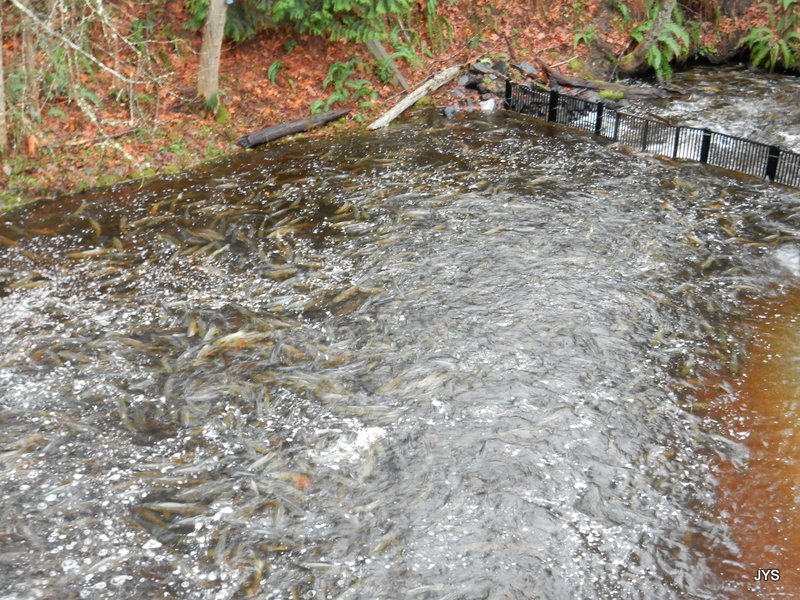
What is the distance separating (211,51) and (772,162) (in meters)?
13.1

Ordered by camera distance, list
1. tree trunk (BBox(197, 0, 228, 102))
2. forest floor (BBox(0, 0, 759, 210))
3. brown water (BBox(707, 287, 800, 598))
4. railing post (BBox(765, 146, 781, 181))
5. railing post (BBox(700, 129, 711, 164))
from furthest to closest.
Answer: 1. tree trunk (BBox(197, 0, 228, 102))
2. forest floor (BBox(0, 0, 759, 210))
3. railing post (BBox(700, 129, 711, 164))
4. railing post (BBox(765, 146, 781, 181))
5. brown water (BBox(707, 287, 800, 598))

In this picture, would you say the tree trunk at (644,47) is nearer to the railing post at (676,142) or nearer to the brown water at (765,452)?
the railing post at (676,142)

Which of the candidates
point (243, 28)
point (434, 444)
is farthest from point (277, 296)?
point (243, 28)

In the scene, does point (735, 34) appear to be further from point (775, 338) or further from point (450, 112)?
point (775, 338)

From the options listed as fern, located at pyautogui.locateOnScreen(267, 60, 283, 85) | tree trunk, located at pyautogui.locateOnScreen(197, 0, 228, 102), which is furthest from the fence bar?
tree trunk, located at pyautogui.locateOnScreen(197, 0, 228, 102)

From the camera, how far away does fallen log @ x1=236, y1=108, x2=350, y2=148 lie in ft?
64.7

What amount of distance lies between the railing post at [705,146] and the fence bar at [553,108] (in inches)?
162

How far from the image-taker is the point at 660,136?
62.6 feet

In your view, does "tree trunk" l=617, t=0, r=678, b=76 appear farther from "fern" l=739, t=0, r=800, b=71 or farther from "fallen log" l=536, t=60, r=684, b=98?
"fern" l=739, t=0, r=800, b=71

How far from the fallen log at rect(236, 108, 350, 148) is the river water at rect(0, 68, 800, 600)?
227cm

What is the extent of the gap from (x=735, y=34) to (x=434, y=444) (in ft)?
72.2

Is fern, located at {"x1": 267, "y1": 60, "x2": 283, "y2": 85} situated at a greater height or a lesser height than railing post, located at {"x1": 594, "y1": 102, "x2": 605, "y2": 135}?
greater

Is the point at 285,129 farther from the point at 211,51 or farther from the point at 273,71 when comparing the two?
the point at 211,51

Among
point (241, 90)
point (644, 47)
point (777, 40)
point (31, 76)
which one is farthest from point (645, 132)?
point (31, 76)
